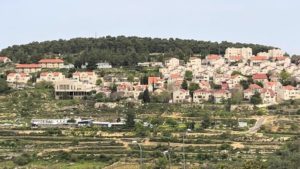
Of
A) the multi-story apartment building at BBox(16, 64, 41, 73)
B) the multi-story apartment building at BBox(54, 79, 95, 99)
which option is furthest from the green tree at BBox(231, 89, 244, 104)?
the multi-story apartment building at BBox(16, 64, 41, 73)

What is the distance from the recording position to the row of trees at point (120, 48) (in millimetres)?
49500

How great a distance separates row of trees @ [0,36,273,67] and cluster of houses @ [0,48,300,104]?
6.32ft

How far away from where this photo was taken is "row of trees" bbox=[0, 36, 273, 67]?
4950 centimetres

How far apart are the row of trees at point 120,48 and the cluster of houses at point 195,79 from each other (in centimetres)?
193

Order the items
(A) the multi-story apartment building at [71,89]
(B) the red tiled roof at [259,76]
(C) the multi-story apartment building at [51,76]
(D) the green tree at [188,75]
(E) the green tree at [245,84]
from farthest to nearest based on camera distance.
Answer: (D) the green tree at [188,75]
(B) the red tiled roof at [259,76]
(C) the multi-story apartment building at [51,76]
(E) the green tree at [245,84]
(A) the multi-story apartment building at [71,89]

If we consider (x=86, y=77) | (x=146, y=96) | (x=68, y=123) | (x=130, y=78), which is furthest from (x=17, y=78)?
(x=68, y=123)

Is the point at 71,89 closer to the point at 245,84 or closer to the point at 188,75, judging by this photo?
the point at 188,75

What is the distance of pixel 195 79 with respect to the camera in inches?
1657

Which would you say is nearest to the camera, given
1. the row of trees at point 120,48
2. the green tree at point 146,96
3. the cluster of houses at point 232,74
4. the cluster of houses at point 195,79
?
the green tree at point 146,96

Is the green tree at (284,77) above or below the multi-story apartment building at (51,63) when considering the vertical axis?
below

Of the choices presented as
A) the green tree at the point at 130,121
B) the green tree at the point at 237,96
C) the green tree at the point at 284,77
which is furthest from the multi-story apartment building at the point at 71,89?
the green tree at the point at 284,77

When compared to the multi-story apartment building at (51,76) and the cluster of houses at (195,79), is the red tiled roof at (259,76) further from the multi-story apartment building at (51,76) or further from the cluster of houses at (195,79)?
the multi-story apartment building at (51,76)

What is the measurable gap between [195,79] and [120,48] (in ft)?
38.6

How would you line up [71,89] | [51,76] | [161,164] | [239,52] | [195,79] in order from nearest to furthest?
[161,164] < [71,89] < [51,76] < [195,79] < [239,52]
